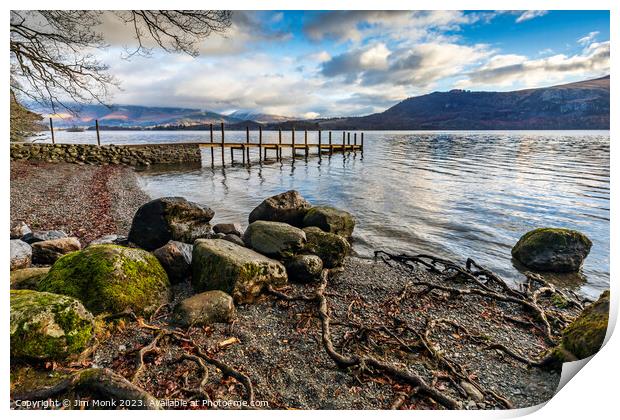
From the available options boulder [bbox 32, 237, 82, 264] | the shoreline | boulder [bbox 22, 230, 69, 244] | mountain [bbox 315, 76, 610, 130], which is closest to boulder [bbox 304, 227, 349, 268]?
the shoreline

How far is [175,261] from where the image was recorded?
581 centimetres

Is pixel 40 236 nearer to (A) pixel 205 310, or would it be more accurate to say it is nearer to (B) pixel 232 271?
(B) pixel 232 271

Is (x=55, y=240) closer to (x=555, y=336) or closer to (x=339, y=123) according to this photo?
(x=555, y=336)

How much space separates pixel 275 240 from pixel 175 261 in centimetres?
222

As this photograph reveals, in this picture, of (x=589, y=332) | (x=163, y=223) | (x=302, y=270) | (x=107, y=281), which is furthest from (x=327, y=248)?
(x=589, y=332)

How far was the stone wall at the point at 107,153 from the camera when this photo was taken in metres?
22.3

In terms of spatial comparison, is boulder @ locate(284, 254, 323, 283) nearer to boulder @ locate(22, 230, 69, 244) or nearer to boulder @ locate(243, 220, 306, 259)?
boulder @ locate(243, 220, 306, 259)

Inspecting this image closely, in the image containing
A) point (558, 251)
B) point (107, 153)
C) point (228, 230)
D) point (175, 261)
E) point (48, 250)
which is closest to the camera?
point (175, 261)

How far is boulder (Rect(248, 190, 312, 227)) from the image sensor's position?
10.6m

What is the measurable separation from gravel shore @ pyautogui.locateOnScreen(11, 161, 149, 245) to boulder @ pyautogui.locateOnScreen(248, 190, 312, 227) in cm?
426

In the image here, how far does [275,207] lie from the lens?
34.6 ft

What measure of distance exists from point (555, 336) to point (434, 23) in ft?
17.2

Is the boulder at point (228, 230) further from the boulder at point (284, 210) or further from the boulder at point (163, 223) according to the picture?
the boulder at point (163, 223)

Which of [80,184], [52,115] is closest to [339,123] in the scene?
[80,184]
